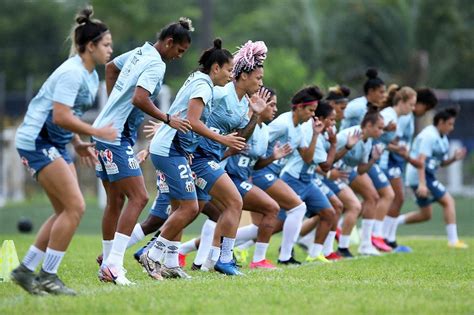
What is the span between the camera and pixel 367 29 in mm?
37781

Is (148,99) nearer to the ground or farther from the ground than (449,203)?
farther from the ground

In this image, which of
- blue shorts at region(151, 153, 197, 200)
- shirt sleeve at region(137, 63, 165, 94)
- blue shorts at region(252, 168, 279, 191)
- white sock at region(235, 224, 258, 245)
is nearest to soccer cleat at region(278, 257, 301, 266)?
white sock at region(235, 224, 258, 245)

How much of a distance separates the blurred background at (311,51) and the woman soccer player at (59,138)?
17038mm

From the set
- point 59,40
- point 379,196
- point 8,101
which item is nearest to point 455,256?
point 379,196

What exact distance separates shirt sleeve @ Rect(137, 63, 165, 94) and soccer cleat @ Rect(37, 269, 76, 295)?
1953 mm

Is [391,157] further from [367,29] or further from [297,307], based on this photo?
[367,29]

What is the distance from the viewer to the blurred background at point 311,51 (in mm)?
32656

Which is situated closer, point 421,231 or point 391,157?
point 391,157

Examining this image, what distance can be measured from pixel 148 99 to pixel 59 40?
41029mm

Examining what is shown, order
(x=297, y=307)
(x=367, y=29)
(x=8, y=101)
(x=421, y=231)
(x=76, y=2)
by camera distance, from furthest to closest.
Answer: (x=76, y=2) < (x=8, y=101) < (x=367, y=29) < (x=421, y=231) < (x=297, y=307)

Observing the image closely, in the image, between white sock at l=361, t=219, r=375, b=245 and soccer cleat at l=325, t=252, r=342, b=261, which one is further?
white sock at l=361, t=219, r=375, b=245

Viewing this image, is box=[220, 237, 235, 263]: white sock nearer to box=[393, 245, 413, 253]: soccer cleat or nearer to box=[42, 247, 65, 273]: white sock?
box=[42, 247, 65, 273]: white sock

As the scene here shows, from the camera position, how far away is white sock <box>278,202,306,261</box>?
12492 mm

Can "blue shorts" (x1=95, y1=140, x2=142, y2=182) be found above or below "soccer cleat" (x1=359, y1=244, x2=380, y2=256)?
above
